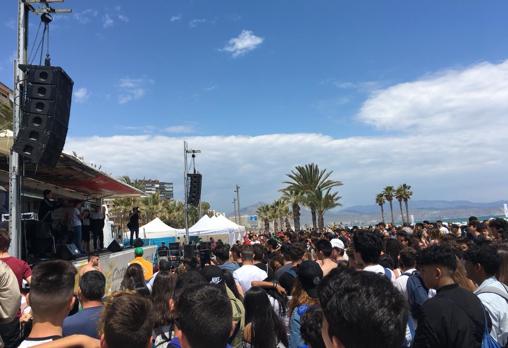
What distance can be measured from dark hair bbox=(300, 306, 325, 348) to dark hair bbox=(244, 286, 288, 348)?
82 cm

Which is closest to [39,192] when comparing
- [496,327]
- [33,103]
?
[33,103]

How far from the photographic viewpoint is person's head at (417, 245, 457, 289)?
3090 mm

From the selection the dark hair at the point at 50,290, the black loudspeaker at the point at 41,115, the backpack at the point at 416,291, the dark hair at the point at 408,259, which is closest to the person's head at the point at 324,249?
the dark hair at the point at 408,259

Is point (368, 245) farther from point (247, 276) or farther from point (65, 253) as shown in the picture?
point (65, 253)

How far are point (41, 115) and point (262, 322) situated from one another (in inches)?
226

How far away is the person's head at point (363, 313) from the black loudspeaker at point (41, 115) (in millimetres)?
6784

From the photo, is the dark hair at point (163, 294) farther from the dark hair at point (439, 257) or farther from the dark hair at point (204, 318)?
the dark hair at point (439, 257)

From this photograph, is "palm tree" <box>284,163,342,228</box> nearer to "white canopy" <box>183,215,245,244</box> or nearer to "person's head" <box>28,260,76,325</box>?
"white canopy" <box>183,215,245,244</box>

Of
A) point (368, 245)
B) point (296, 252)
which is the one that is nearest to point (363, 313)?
point (368, 245)

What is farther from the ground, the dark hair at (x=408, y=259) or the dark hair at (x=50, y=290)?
the dark hair at (x=50, y=290)

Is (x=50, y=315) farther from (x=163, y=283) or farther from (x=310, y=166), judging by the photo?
(x=310, y=166)

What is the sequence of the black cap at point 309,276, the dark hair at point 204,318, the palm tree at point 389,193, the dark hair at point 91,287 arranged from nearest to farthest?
1. the dark hair at point 204,318
2. the dark hair at point 91,287
3. the black cap at point 309,276
4. the palm tree at point 389,193

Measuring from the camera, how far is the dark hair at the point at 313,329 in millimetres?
2826

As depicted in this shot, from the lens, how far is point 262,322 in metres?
3.70
